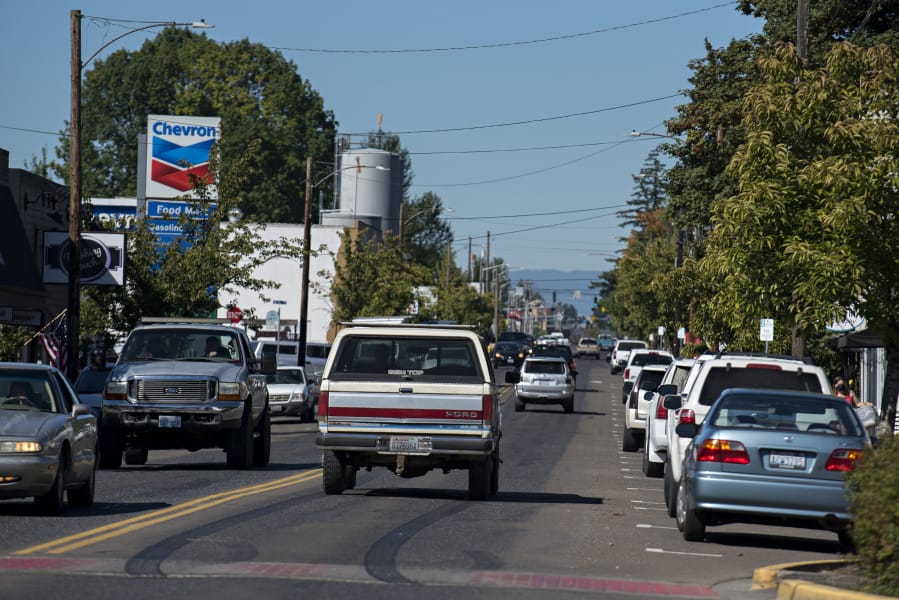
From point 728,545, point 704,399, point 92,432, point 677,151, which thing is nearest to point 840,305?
point 704,399

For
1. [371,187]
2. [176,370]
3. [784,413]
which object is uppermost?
[371,187]

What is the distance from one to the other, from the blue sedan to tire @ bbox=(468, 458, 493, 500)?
4.21m

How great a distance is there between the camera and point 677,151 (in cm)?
4866

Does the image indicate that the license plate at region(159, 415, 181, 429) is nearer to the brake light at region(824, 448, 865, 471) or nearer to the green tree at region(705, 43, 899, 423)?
the green tree at region(705, 43, 899, 423)

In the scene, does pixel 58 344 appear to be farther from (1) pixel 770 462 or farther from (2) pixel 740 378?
(1) pixel 770 462

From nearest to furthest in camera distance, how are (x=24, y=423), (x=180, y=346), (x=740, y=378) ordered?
1. (x=24, y=423)
2. (x=740, y=378)
3. (x=180, y=346)

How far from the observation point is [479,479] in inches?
747

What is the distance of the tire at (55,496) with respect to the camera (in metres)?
15.6

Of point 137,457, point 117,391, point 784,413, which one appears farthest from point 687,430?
point 137,457

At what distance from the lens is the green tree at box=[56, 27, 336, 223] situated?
10350 centimetres

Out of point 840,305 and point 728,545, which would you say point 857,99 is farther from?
point 728,545

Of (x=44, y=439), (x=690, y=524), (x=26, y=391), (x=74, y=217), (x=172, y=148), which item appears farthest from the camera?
(x=172, y=148)

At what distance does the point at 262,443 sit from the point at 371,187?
90522mm

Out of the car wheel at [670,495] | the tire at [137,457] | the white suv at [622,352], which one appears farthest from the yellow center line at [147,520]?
the white suv at [622,352]
